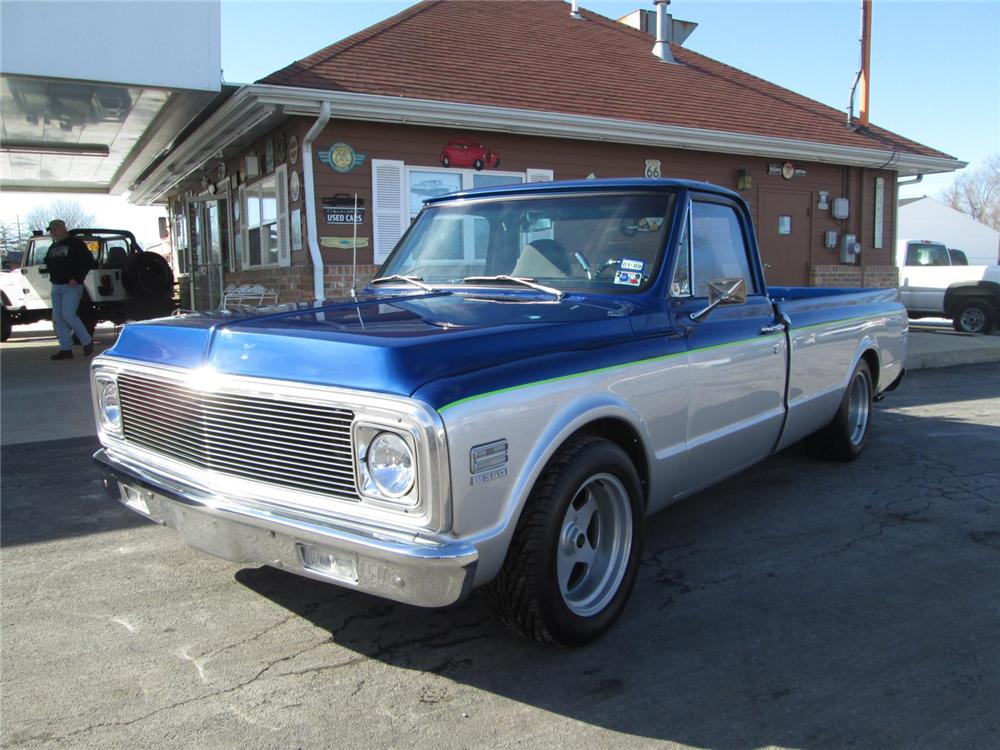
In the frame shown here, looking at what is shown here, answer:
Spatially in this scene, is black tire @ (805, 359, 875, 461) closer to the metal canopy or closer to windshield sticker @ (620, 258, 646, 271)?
windshield sticker @ (620, 258, 646, 271)

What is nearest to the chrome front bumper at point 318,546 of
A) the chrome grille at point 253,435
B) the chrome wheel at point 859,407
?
the chrome grille at point 253,435

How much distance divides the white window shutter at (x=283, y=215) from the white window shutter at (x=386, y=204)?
4.08 feet

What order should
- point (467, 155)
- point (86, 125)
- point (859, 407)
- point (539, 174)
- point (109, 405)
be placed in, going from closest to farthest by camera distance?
point (109, 405)
point (859, 407)
point (467, 155)
point (539, 174)
point (86, 125)

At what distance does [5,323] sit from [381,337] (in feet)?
53.2

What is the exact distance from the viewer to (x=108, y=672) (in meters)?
2.88

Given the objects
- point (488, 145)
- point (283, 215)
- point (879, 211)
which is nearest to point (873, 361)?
point (488, 145)

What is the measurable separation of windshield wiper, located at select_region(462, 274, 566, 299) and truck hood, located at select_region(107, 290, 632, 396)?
0.17ft

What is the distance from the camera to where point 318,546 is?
2551 mm

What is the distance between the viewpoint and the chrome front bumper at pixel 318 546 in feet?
7.86

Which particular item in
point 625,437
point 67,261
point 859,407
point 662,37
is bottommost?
point 859,407

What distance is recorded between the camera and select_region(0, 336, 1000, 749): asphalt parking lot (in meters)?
2.53

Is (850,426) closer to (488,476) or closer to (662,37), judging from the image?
(488,476)

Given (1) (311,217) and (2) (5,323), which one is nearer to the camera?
(1) (311,217)

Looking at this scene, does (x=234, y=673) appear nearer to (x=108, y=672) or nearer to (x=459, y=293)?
(x=108, y=672)
